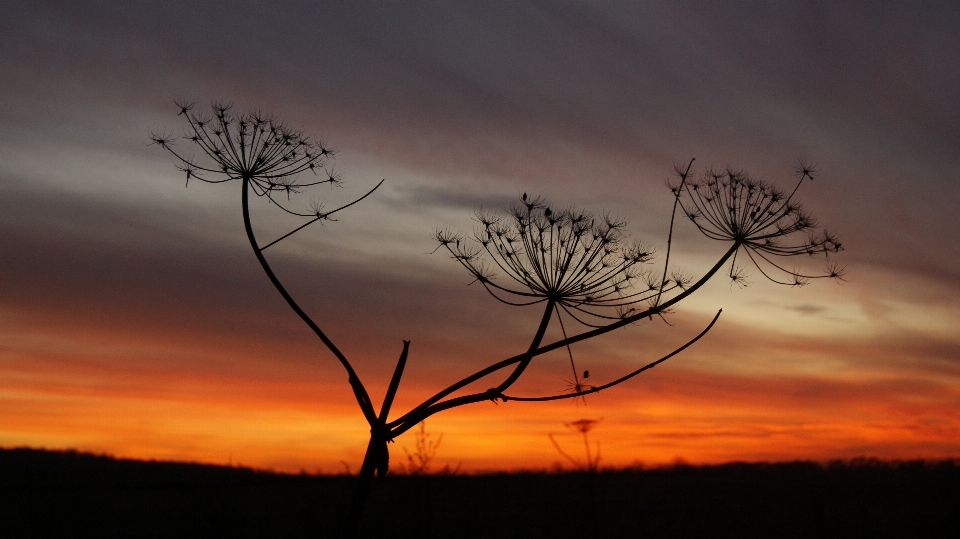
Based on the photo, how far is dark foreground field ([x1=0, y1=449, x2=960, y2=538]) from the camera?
44.4 ft

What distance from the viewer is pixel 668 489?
3875cm

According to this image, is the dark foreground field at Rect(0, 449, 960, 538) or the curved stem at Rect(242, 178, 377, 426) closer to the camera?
the curved stem at Rect(242, 178, 377, 426)

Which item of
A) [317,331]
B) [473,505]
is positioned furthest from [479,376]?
[473,505]

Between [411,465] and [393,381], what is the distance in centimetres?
432

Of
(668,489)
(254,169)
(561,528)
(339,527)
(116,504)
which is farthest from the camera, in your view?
(668,489)

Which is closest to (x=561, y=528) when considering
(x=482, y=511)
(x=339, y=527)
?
(x=482, y=511)

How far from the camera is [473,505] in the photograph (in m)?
29.2

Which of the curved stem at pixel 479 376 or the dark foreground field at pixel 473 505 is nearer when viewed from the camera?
the curved stem at pixel 479 376

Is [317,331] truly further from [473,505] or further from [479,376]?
[473,505]

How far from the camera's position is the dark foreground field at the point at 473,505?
13531 mm

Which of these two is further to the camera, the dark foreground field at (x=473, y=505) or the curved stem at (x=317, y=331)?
the dark foreground field at (x=473, y=505)

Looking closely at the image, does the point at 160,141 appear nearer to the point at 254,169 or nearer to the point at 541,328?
the point at 254,169

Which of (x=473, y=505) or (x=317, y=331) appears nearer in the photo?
(x=317, y=331)

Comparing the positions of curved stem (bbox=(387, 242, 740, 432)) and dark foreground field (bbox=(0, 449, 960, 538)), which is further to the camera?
dark foreground field (bbox=(0, 449, 960, 538))
